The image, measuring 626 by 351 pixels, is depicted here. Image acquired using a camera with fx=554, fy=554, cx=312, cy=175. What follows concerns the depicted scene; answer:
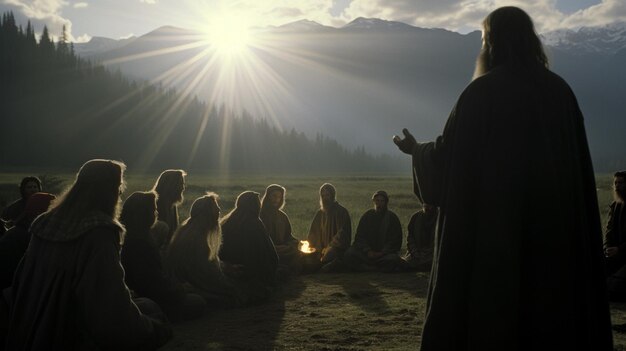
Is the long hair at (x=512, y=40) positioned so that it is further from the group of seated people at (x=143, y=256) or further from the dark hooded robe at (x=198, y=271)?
the dark hooded robe at (x=198, y=271)

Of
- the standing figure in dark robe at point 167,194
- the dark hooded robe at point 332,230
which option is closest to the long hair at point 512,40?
the standing figure in dark robe at point 167,194

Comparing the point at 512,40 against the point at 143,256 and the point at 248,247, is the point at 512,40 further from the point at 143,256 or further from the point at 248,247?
the point at 248,247

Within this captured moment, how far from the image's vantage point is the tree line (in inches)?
3280

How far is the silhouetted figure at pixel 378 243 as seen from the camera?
1190cm

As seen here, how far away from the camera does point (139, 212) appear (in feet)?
21.0

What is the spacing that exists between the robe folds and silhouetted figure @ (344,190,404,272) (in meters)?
8.28

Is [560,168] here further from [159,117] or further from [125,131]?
[159,117]

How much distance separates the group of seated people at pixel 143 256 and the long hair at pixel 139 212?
0.04ft

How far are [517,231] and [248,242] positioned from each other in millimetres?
6021

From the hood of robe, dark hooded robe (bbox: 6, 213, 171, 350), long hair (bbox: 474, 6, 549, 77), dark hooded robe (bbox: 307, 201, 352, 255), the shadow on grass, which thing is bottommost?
the shadow on grass

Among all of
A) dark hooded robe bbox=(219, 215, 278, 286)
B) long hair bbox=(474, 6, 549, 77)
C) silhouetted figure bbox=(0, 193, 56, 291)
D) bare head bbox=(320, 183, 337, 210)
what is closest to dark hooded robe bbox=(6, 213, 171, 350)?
silhouetted figure bbox=(0, 193, 56, 291)

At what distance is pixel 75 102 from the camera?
299ft

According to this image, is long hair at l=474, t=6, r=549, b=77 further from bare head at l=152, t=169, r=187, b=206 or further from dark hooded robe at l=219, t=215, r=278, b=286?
bare head at l=152, t=169, r=187, b=206

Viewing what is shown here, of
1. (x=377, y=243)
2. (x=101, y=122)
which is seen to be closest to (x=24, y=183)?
(x=377, y=243)
